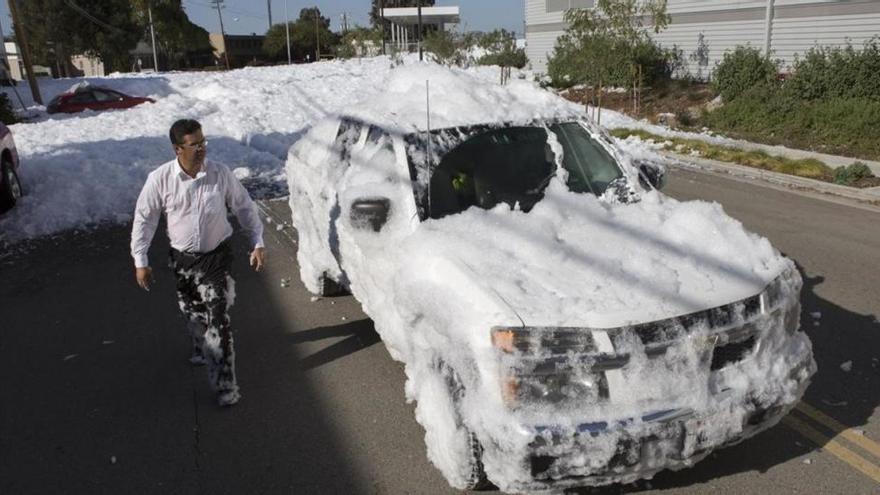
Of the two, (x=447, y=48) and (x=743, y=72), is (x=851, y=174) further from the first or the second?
(x=447, y=48)

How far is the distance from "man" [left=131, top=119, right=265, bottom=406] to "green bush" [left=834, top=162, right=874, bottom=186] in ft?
33.8

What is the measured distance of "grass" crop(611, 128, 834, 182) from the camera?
39.2 feet

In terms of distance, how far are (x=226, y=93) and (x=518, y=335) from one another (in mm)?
23632

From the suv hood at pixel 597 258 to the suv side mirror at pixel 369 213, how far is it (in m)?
0.26

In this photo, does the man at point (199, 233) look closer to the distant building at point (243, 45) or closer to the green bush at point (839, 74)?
the green bush at point (839, 74)

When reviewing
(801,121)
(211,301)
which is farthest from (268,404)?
(801,121)

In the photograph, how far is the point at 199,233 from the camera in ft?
13.5

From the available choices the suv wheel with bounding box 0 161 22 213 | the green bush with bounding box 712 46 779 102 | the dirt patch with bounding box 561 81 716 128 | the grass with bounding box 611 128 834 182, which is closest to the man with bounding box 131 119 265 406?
the suv wheel with bounding box 0 161 22 213

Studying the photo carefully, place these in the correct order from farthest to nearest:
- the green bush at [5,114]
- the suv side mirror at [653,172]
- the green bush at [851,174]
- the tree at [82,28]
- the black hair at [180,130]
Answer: the tree at [82,28] < the green bush at [5,114] < the green bush at [851,174] < the suv side mirror at [653,172] < the black hair at [180,130]

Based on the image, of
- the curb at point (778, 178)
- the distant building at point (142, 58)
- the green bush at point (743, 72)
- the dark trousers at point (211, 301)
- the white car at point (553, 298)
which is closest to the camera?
the white car at point (553, 298)

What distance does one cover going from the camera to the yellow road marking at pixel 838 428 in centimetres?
369

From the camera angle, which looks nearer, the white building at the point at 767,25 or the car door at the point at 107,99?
the white building at the point at 767,25

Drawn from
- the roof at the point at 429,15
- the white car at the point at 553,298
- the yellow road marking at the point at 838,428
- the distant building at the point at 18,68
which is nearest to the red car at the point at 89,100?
the white car at the point at 553,298

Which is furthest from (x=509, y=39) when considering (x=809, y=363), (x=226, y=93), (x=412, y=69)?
(x=809, y=363)
